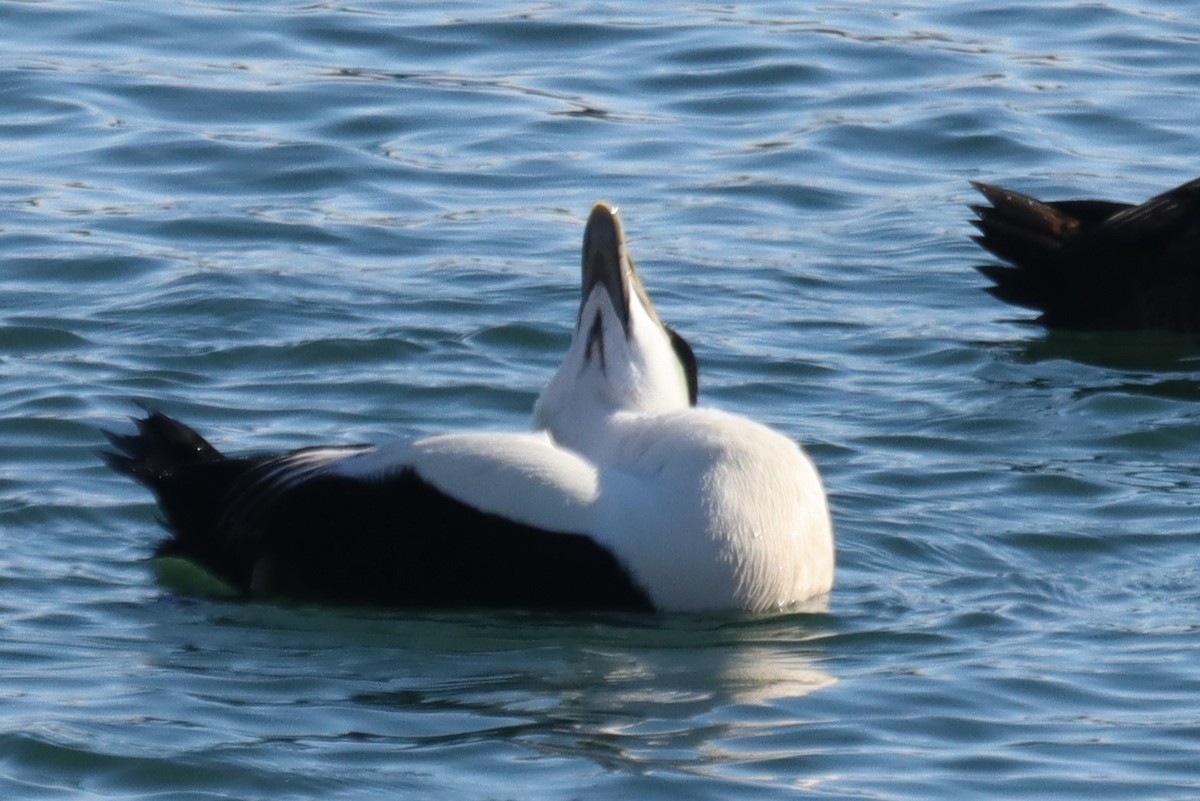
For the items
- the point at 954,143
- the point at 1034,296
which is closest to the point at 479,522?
the point at 1034,296

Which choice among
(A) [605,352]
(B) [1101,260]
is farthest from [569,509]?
(B) [1101,260]

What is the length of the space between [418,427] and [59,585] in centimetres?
172

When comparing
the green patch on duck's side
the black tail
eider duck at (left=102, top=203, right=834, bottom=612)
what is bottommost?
the green patch on duck's side

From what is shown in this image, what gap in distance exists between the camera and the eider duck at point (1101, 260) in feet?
30.9

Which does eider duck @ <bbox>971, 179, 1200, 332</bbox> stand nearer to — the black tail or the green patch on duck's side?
the black tail

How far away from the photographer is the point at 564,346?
8.91m

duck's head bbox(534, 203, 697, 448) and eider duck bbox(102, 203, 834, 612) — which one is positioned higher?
duck's head bbox(534, 203, 697, 448)

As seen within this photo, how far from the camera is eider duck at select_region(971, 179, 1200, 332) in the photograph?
9.42m

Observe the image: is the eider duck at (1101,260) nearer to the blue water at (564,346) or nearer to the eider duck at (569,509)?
the blue water at (564,346)

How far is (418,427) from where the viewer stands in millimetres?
7977

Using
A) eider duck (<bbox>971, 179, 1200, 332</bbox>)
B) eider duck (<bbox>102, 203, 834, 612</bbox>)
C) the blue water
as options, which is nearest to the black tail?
eider duck (<bbox>971, 179, 1200, 332</bbox>)

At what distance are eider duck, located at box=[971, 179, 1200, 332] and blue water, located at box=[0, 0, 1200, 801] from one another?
5.3 inches

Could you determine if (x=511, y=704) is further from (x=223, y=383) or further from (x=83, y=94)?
(x=83, y=94)

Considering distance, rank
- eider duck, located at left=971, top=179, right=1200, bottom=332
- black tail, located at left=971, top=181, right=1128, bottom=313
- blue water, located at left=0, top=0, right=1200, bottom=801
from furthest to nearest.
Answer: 1. black tail, located at left=971, top=181, right=1128, bottom=313
2. eider duck, located at left=971, top=179, right=1200, bottom=332
3. blue water, located at left=0, top=0, right=1200, bottom=801
